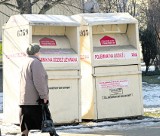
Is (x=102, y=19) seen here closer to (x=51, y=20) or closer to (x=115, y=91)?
(x=51, y=20)

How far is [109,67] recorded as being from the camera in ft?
33.3

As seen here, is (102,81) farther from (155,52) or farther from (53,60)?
(155,52)

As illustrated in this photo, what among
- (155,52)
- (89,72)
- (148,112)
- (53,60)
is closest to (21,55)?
(53,60)

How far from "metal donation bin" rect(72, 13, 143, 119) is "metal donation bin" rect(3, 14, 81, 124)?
14.9 inches

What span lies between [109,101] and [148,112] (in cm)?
182

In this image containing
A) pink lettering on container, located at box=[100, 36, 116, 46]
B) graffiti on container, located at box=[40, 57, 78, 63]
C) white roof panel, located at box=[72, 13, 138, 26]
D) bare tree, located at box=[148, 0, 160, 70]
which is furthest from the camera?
bare tree, located at box=[148, 0, 160, 70]

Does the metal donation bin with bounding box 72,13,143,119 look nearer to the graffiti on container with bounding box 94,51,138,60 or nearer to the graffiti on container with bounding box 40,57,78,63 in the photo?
the graffiti on container with bounding box 94,51,138,60

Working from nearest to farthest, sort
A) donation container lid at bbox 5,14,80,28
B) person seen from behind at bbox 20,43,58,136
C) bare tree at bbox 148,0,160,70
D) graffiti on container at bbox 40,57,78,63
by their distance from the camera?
person seen from behind at bbox 20,43,58,136, donation container lid at bbox 5,14,80,28, graffiti on container at bbox 40,57,78,63, bare tree at bbox 148,0,160,70

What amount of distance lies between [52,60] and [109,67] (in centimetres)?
132

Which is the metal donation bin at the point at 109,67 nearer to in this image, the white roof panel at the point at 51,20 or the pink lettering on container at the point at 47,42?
the white roof panel at the point at 51,20

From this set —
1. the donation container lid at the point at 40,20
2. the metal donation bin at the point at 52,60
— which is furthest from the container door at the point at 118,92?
the donation container lid at the point at 40,20

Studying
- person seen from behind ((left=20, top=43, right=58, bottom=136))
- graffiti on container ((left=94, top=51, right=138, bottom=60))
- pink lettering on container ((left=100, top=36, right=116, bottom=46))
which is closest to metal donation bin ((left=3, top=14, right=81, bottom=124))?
graffiti on container ((left=94, top=51, right=138, bottom=60))

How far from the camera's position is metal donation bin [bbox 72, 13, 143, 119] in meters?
10.1

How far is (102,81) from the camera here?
10125 mm
